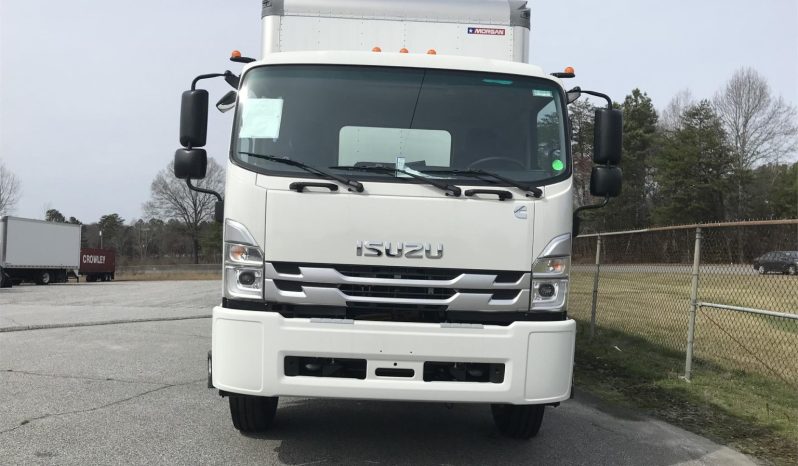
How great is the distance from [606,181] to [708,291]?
12.0ft

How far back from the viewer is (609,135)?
4.60 m

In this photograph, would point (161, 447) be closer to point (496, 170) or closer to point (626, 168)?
point (496, 170)

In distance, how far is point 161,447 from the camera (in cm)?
Answer: 449

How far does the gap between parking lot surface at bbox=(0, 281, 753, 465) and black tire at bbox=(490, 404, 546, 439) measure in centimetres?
9

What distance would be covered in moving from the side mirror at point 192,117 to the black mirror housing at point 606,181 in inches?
111

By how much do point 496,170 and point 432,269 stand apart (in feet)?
2.67

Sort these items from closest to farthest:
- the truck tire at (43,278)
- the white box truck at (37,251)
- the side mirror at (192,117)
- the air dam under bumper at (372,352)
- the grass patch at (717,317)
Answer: the air dam under bumper at (372,352)
the side mirror at (192,117)
the grass patch at (717,317)
the white box truck at (37,251)
the truck tire at (43,278)

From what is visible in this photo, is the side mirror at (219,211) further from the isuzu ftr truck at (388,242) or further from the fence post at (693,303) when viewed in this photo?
the fence post at (693,303)

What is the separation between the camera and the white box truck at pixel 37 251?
33438 millimetres

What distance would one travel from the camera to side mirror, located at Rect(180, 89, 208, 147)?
449 cm

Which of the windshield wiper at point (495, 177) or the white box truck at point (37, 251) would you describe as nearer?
the windshield wiper at point (495, 177)

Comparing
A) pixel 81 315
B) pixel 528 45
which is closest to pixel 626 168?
pixel 81 315

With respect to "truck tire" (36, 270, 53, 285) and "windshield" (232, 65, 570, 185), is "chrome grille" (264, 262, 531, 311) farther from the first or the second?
"truck tire" (36, 270, 53, 285)

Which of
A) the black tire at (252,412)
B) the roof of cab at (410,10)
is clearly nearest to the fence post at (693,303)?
the roof of cab at (410,10)
